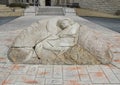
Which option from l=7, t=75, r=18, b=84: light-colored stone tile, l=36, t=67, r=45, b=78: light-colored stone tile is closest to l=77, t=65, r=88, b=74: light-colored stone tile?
l=36, t=67, r=45, b=78: light-colored stone tile

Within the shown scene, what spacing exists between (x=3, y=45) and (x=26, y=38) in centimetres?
215

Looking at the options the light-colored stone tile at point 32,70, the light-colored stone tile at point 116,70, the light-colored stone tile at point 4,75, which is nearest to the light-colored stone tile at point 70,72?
the light-colored stone tile at point 32,70

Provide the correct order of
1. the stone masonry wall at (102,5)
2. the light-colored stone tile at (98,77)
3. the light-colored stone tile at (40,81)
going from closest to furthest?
the light-colored stone tile at (40,81) < the light-colored stone tile at (98,77) < the stone masonry wall at (102,5)

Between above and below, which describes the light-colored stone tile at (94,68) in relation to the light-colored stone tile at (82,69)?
above

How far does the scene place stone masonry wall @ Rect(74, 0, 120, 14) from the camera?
81.3 feet

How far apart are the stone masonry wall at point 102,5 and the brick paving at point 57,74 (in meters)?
20.2

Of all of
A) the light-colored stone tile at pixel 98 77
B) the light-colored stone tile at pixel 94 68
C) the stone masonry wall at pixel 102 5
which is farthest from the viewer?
the stone masonry wall at pixel 102 5

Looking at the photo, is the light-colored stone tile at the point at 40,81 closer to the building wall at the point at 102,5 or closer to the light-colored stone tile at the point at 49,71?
the light-colored stone tile at the point at 49,71

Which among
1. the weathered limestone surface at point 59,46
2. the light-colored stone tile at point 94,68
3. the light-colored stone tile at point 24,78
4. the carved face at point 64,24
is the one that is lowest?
the light-colored stone tile at point 24,78

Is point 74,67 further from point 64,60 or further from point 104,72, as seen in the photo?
point 104,72

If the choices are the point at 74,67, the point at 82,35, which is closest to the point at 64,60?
the point at 74,67

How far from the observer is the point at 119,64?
6.02 meters

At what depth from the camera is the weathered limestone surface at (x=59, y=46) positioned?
5887mm

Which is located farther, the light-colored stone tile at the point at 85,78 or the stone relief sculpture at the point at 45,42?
the stone relief sculpture at the point at 45,42
